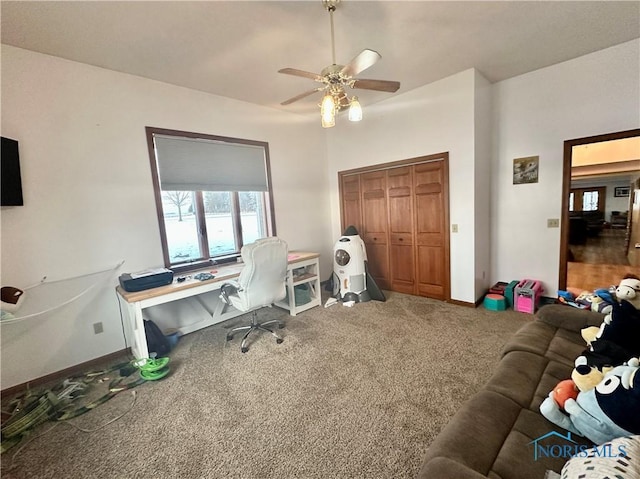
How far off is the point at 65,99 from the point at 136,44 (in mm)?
895

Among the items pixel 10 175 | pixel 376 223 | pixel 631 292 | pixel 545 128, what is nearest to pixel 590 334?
pixel 631 292

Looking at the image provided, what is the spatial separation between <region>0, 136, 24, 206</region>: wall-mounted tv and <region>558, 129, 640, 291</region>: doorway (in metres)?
5.68

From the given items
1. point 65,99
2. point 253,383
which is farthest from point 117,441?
point 65,99

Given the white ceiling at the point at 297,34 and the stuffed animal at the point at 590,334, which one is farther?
the white ceiling at the point at 297,34

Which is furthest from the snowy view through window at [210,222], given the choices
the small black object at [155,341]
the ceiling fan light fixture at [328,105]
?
the ceiling fan light fixture at [328,105]

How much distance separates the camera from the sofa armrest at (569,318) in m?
1.87

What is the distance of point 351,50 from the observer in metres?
2.77

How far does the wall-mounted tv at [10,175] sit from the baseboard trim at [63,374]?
1.61m

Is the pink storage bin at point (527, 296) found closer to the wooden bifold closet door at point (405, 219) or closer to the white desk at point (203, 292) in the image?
the wooden bifold closet door at point (405, 219)

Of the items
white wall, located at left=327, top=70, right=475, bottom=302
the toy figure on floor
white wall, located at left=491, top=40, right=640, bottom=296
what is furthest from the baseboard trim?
white wall, located at left=491, top=40, right=640, bottom=296

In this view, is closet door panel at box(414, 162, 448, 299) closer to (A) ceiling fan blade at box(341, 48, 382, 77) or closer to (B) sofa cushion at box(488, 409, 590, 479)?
(A) ceiling fan blade at box(341, 48, 382, 77)

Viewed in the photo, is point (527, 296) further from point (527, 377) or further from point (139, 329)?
point (139, 329)

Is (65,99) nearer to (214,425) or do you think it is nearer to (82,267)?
(82,267)

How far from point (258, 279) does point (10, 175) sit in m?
2.25
